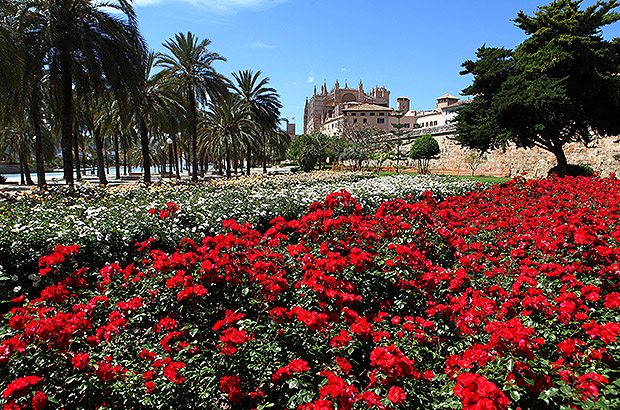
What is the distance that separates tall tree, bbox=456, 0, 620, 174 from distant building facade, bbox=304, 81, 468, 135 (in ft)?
140

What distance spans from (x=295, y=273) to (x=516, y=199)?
7251 millimetres

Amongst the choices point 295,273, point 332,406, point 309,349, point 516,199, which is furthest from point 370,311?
point 516,199

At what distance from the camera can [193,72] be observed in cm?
1953

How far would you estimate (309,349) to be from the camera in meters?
2.58

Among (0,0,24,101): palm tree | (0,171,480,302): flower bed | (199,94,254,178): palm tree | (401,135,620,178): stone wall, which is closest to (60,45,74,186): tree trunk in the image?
(0,0,24,101): palm tree

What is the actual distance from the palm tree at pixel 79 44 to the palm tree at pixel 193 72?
22.3 feet

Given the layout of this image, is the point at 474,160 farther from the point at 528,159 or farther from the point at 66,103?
the point at 66,103

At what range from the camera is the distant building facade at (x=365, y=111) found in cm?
7831

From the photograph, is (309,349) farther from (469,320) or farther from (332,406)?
(469,320)

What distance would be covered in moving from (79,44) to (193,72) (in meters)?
9.04

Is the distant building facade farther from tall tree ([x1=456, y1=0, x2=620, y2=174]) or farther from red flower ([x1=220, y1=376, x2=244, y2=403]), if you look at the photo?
red flower ([x1=220, y1=376, x2=244, y2=403])

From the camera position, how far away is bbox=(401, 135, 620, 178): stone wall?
20.2 metres

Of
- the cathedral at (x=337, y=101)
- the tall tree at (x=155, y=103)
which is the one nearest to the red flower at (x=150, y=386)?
the tall tree at (x=155, y=103)

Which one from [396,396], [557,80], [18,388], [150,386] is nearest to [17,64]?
[18,388]
